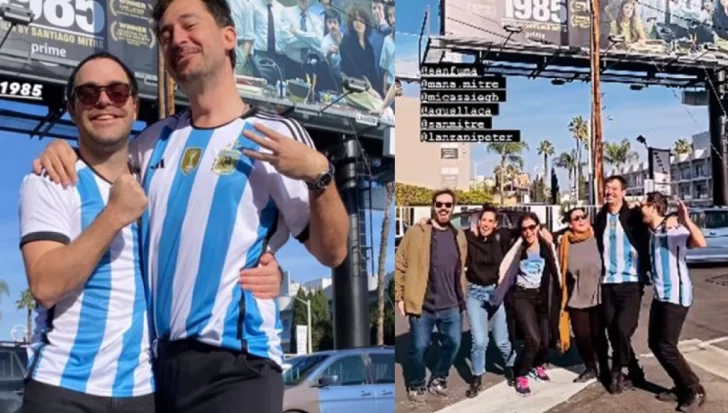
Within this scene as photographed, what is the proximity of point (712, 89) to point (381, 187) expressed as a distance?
4.63 ft

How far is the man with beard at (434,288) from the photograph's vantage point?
282 centimetres

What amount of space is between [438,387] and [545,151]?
90cm

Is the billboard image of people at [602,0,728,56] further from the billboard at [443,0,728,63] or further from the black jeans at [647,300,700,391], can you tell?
the black jeans at [647,300,700,391]

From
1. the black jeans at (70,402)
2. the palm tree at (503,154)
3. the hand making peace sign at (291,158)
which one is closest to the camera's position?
the hand making peace sign at (291,158)

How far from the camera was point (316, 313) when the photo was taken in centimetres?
243

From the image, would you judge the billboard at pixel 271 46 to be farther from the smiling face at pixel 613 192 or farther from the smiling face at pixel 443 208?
the smiling face at pixel 613 192

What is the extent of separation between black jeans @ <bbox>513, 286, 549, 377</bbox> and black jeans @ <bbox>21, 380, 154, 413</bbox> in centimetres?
182

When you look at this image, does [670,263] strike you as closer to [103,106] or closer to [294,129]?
[294,129]

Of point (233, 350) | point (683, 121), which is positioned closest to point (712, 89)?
point (683, 121)

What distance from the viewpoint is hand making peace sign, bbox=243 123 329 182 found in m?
1.33

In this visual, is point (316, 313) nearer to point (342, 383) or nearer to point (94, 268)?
point (342, 383)

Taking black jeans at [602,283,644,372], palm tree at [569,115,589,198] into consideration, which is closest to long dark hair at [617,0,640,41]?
palm tree at [569,115,589,198]

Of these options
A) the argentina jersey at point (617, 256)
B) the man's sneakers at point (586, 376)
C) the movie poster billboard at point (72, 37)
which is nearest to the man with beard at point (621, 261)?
the argentina jersey at point (617, 256)

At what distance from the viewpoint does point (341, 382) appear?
2.44m
